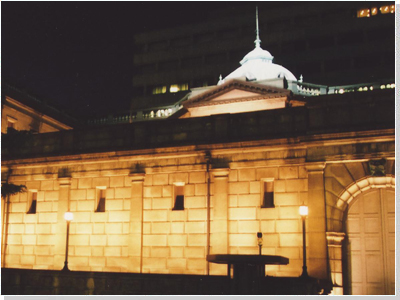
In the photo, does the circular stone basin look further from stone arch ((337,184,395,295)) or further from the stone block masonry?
stone arch ((337,184,395,295))

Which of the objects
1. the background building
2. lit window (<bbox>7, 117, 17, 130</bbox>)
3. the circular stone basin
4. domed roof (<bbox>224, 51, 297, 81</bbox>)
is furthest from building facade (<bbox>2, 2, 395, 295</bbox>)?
the background building

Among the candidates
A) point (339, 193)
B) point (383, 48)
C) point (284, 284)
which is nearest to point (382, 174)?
point (339, 193)

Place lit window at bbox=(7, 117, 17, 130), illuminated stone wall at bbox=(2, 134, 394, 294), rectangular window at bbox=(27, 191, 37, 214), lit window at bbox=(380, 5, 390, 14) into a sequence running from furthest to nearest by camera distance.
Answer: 1. lit window at bbox=(380, 5, 390, 14)
2. lit window at bbox=(7, 117, 17, 130)
3. rectangular window at bbox=(27, 191, 37, 214)
4. illuminated stone wall at bbox=(2, 134, 394, 294)

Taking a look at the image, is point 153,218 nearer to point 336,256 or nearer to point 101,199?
point 101,199

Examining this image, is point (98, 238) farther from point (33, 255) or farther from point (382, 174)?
point (382, 174)

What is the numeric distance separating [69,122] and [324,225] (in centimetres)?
2917

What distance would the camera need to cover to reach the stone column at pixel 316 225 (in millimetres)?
23125

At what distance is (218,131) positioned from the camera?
26781 mm

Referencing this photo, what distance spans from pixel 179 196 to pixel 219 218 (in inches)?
106

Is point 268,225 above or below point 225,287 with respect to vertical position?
above

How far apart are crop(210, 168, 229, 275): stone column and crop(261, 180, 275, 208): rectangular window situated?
172cm

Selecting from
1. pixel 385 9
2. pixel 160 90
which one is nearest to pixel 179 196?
pixel 385 9

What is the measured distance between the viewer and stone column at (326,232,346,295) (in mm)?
23203

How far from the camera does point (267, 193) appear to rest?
25.4 m
